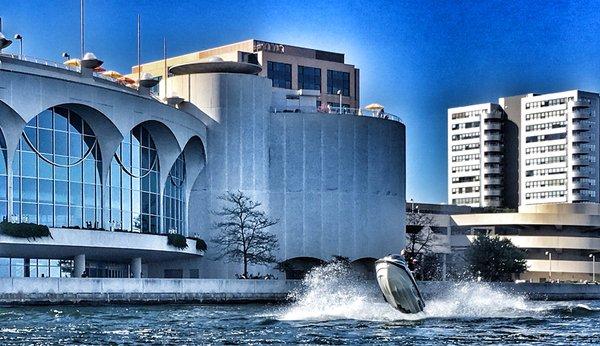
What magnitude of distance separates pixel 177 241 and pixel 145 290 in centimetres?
1768

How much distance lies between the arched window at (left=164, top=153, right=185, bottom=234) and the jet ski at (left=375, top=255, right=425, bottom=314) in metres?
45.6

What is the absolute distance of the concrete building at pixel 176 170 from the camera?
8488 cm

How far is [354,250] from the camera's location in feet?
363

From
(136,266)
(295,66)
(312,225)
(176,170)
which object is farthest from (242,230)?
(295,66)

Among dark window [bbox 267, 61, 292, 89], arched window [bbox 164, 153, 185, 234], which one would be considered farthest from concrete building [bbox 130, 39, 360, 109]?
arched window [bbox 164, 153, 185, 234]

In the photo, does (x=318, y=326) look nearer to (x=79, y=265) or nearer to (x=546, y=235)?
(x=79, y=265)

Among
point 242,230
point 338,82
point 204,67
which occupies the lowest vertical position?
point 242,230

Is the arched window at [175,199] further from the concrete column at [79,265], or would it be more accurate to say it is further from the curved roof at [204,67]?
the concrete column at [79,265]

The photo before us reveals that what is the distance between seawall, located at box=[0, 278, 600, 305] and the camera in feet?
242

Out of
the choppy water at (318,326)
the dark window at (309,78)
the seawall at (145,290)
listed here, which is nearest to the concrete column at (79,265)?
the seawall at (145,290)

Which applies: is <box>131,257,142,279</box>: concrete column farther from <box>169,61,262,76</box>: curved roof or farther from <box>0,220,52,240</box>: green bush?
<box>169,61,262,76</box>: curved roof

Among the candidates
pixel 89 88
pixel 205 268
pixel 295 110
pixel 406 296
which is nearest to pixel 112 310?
pixel 406 296

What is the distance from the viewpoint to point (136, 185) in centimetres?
9462

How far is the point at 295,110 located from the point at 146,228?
19.9 m
